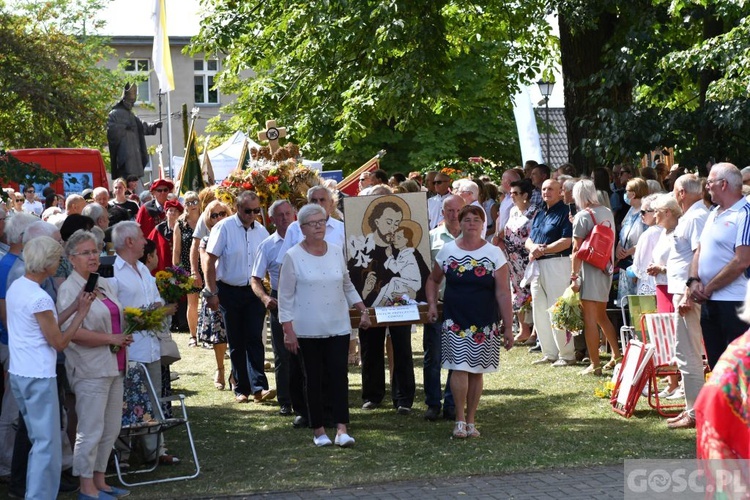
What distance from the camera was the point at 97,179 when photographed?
26.8m

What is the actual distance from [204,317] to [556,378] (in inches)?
147

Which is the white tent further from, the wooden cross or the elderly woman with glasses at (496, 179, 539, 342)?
the elderly woman with glasses at (496, 179, 539, 342)

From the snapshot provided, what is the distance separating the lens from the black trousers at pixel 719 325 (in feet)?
28.9

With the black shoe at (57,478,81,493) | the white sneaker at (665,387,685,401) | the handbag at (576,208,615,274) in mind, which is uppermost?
the handbag at (576,208,615,274)

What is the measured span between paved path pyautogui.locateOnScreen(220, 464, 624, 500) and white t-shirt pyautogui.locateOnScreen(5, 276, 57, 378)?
1.57 m

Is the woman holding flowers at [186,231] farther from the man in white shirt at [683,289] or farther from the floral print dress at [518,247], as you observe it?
the man in white shirt at [683,289]

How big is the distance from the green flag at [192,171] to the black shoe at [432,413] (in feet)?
29.8

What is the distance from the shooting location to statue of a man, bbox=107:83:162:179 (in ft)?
58.4

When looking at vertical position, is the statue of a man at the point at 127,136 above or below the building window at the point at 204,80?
below

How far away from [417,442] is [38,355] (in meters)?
3.42

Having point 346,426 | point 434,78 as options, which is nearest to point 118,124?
point 434,78

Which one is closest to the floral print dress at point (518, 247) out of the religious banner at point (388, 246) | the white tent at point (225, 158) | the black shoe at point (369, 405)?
the black shoe at point (369, 405)

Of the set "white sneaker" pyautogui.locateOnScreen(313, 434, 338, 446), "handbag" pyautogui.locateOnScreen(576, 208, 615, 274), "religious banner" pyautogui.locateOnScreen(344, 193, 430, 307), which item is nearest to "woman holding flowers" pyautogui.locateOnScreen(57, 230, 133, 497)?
"white sneaker" pyautogui.locateOnScreen(313, 434, 338, 446)

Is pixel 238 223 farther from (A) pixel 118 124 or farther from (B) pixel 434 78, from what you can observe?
(B) pixel 434 78
